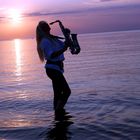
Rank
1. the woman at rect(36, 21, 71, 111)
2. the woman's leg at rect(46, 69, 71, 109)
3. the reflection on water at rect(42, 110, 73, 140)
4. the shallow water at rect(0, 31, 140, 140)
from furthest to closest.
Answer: the woman's leg at rect(46, 69, 71, 109)
the woman at rect(36, 21, 71, 111)
the shallow water at rect(0, 31, 140, 140)
the reflection on water at rect(42, 110, 73, 140)

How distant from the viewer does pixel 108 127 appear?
9219 mm

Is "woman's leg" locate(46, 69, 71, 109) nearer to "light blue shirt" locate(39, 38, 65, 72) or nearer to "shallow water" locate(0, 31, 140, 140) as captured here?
"light blue shirt" locate(39, 38, 65, 72)

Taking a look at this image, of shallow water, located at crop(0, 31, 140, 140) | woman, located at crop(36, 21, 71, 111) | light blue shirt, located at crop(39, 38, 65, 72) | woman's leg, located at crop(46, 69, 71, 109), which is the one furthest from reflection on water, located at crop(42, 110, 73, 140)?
light blue shirt, located at crop(39, 38, 65, 72)

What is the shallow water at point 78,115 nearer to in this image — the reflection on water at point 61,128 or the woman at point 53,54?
the reflection on water at point 61,128

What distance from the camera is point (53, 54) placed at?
10492 millimetres

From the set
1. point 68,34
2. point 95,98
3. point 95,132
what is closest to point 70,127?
point 95,132

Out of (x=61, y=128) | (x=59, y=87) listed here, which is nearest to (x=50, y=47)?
(x=59, y=87)

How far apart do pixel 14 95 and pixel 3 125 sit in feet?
17.4

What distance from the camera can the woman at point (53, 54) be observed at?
10.5 metres

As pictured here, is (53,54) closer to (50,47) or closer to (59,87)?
(50,47)

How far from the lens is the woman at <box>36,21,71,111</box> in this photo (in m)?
10.5

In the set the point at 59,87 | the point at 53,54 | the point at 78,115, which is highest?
the point at 53,54

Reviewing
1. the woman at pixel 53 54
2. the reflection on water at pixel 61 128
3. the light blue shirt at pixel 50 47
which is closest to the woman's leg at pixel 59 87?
the woman at pixel 53 54

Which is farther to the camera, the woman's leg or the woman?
the woman's leg
